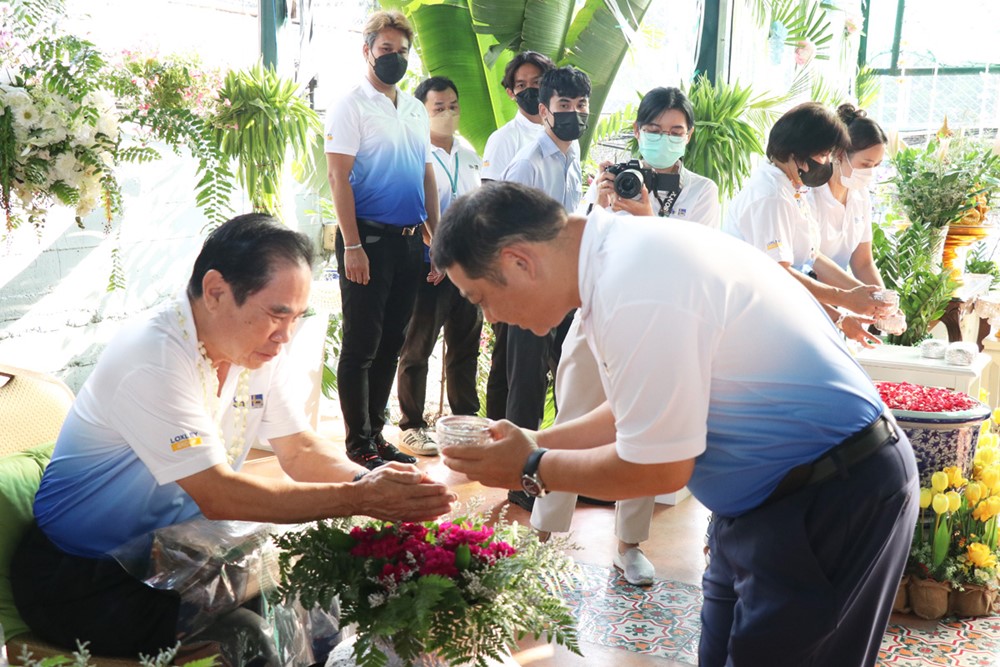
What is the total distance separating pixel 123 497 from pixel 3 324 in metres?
2.14

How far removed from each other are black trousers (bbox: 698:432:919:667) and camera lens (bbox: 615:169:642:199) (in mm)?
1573

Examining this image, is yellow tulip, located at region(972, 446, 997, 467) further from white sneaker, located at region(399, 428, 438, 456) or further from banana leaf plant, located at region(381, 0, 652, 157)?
banana leaf plant, located at region(381, 0, 652, 157)

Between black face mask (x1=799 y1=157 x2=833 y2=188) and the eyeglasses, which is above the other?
the eyeglasses

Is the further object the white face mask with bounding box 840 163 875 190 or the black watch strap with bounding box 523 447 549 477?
the white face mask with bounding box 840 163 875 190

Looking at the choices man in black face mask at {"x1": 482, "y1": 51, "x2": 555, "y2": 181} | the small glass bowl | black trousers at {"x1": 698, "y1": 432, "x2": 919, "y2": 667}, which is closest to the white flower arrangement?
the small glass bowl

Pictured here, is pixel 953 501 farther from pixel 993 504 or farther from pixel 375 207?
pixel 375 207

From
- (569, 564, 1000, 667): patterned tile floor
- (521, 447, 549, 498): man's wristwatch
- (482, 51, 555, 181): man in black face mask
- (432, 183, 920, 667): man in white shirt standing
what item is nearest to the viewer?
(432, 183, 920, 667): man in white shirt standing

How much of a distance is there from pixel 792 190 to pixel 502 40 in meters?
2.07

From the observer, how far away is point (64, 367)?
13.0ft

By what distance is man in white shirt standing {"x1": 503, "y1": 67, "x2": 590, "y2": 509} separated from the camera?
363 cm

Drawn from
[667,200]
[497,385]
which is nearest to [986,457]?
[667,200]

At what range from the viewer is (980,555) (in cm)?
302

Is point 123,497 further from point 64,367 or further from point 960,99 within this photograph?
point 960,99

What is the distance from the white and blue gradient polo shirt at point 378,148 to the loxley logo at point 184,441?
2332 mm
